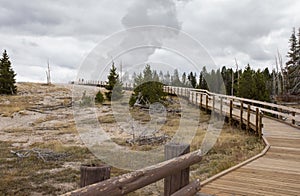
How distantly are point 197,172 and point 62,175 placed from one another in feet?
10.5

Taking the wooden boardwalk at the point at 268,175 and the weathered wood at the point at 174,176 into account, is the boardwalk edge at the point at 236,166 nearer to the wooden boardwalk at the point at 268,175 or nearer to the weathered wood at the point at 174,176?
the wooden boardwalk at the point at 268,175

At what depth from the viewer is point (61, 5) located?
46.4 feet

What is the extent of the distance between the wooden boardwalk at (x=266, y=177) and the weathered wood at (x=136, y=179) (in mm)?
1222

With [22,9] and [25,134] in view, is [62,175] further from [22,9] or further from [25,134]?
[22,9]

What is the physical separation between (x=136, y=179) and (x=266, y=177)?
3565 millimetres

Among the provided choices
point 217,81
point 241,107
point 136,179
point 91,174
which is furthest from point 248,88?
point 91,174

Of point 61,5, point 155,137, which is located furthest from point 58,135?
point 61,5

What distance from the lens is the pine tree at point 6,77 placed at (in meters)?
35.1

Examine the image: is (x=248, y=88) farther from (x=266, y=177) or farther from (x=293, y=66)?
(x=266, y=177)

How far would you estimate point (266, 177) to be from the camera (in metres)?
5.35

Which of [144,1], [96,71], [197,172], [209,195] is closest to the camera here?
[209,195]

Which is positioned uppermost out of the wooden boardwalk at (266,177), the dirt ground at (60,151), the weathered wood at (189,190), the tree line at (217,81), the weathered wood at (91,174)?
the tree line at (217,81)

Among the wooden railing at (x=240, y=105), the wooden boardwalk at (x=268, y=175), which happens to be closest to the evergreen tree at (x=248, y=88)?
the wooden railing at (x=240, y=105)

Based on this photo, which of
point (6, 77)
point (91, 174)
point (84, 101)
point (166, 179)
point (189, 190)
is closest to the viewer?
point (91, 174)
